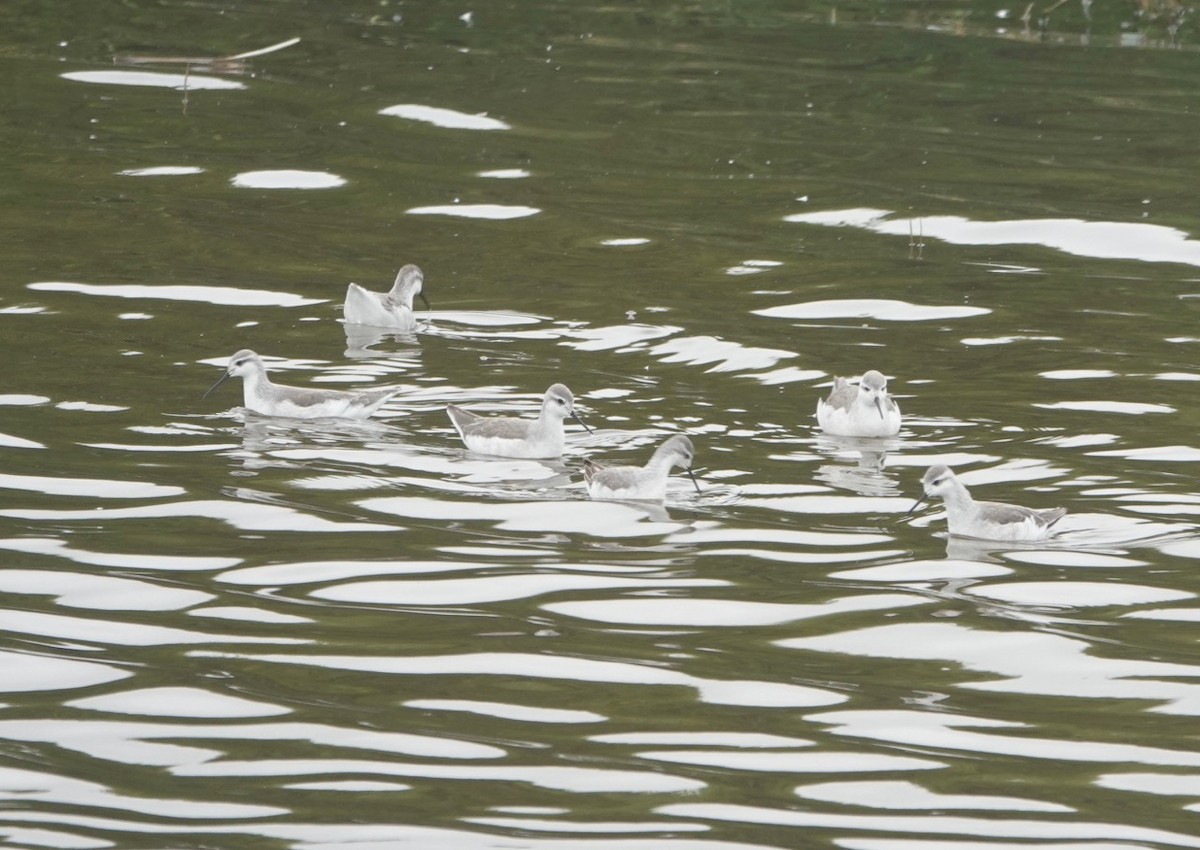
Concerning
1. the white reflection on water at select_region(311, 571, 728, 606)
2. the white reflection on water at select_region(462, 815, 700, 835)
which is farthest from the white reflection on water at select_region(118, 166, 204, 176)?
the white reflection on water at select_region(462, 815, 700, 835)

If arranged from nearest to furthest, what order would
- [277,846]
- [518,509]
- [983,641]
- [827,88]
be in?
[277,846]
[983,641]
[518,509]
[827,88]

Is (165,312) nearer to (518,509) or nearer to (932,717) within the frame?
(518,509)

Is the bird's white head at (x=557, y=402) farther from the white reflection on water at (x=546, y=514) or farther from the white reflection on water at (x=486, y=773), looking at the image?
the white reflection on water at (x=486, y=773)

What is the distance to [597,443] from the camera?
16203mm

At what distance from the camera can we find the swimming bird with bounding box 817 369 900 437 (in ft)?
52.1

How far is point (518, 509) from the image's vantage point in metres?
14.2

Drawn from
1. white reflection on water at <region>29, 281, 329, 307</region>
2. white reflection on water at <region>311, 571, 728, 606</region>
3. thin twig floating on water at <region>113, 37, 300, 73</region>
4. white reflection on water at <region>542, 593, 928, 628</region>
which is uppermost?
thin twig floating on water at <region>113, 37, 300, 73</region>

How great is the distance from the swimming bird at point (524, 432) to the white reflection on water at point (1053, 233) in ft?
29.2

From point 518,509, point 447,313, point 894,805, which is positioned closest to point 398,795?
point 894,805

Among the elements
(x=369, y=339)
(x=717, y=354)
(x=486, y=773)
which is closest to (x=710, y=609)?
(x=486, y=773)

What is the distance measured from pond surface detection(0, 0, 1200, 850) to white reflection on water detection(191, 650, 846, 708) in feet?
0.13

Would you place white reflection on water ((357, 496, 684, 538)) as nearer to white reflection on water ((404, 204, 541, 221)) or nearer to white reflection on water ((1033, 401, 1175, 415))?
white reflection on water ((1033, 401, 1175, 415))

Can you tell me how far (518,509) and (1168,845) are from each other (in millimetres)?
6187

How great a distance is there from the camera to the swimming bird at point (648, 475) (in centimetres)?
1433
